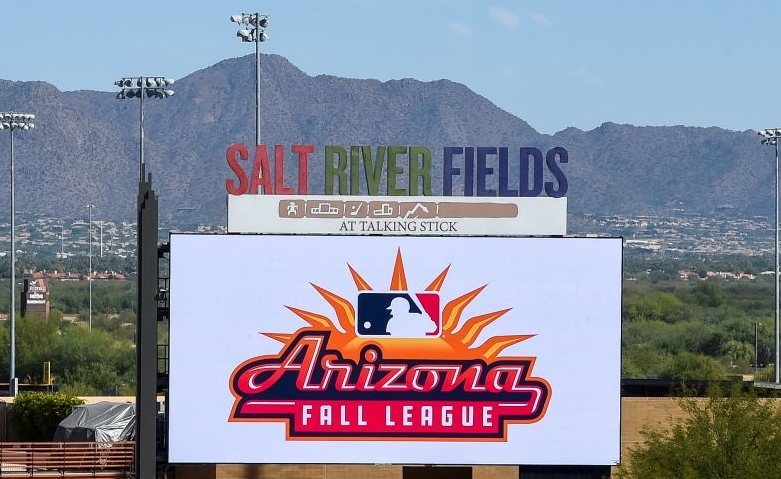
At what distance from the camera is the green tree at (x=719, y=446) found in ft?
127

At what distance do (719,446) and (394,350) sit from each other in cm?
912

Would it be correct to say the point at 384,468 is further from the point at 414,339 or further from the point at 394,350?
the point at 414,339

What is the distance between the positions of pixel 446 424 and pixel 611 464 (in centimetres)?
474

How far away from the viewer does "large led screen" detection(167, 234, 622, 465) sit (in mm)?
41812

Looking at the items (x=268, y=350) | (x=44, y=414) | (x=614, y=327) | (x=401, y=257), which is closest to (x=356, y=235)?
(x=401, y=257)

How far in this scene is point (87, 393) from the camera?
82688 millimetres

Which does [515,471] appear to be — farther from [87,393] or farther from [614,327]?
[87,393]

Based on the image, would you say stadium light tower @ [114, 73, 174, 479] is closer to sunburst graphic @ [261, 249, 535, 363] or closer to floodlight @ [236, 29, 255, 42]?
sunburst graphic @ [261, 249, 535, 363]

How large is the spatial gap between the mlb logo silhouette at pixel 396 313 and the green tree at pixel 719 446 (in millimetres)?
6787

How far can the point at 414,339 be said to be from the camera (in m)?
42.3

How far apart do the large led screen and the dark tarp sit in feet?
27.5

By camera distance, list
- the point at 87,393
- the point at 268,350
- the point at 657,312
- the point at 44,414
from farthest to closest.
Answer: the point at 657,312 < the point at 87,393 < the point at 44,414 < the point at 268,350

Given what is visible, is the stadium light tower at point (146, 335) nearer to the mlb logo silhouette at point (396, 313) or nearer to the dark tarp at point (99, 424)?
the mlb logo silhouette at point (396, 313)

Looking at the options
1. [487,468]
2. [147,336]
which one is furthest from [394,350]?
[147,336]
